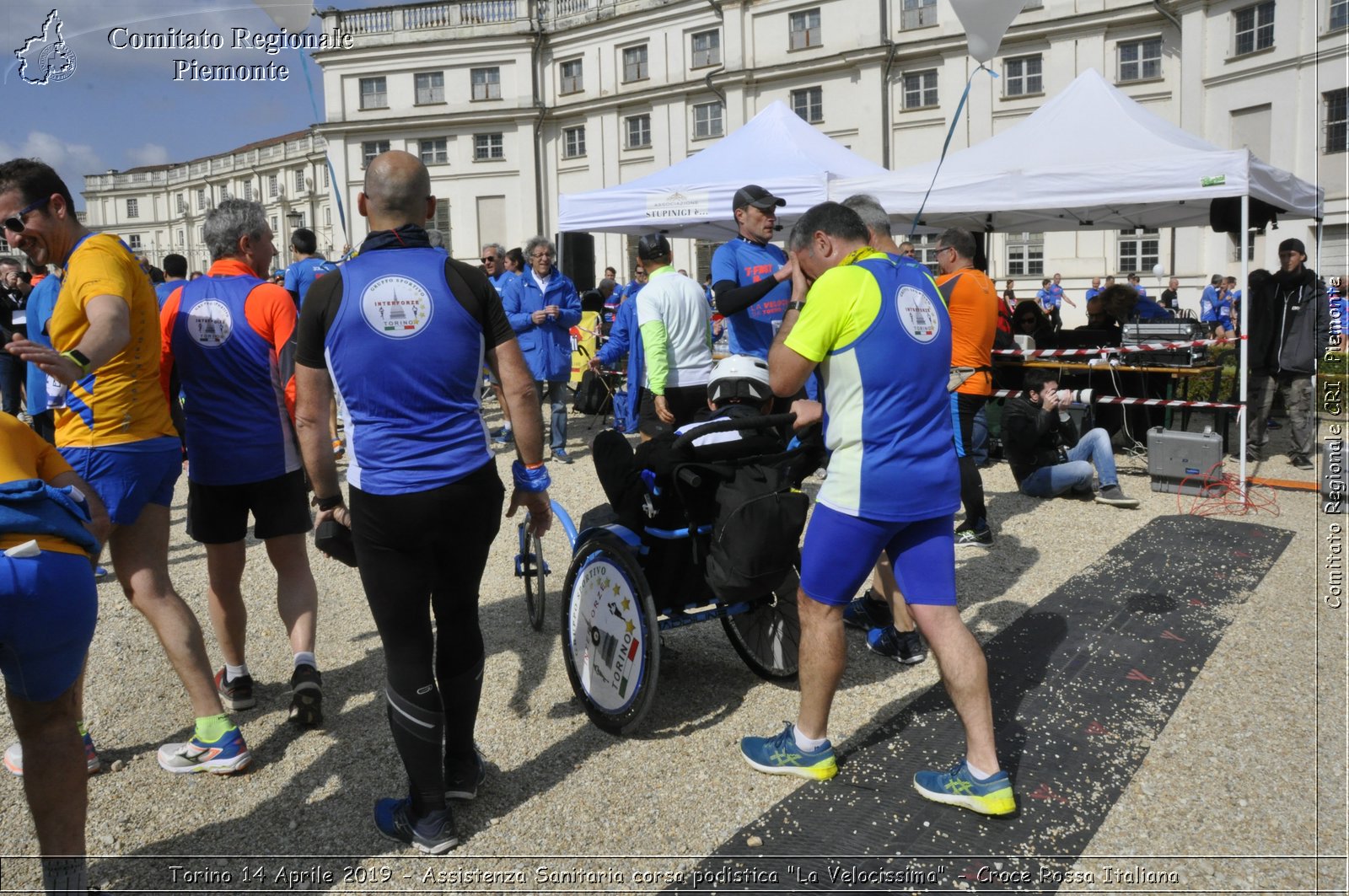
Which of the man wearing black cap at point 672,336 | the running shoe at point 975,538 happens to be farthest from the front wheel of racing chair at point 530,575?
the running shoe at point 975,538

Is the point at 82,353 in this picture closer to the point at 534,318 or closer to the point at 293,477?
the point at 293,477

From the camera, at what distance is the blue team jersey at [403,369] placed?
2744 millimetres

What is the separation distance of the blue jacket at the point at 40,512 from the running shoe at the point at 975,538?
538 centimetres

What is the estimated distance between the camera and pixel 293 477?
3988 millimetres

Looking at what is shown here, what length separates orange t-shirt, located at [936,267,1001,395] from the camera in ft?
21.1

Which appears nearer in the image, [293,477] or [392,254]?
[392,254]

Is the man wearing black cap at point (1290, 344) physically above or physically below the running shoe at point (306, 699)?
above

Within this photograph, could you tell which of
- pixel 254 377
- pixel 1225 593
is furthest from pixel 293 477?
pixel 1225 593

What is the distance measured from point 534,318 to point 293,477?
5578 mm

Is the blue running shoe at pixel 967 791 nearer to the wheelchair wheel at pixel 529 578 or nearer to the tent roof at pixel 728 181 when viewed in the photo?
the wheelchair wheel at pixel 529 578

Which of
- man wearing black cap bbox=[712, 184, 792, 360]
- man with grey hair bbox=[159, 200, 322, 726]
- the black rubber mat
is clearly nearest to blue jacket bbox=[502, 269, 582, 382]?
man wearing black cap bbox=[712, 184, 792, 360]

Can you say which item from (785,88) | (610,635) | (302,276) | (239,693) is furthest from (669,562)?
(785,88)

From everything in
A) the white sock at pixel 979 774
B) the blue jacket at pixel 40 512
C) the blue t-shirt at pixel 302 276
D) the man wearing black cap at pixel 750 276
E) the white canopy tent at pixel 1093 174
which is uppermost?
the white canopy tent at pixel 1093 174

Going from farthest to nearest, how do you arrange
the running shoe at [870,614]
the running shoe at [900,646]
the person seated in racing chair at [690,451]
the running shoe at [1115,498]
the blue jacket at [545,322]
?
the blue jacket at [545,322]
the running shoe at [1115,498]
the running shoe at [870,614]
the running shoe at [900,646]
the person seated in racing chair at [690,451]
